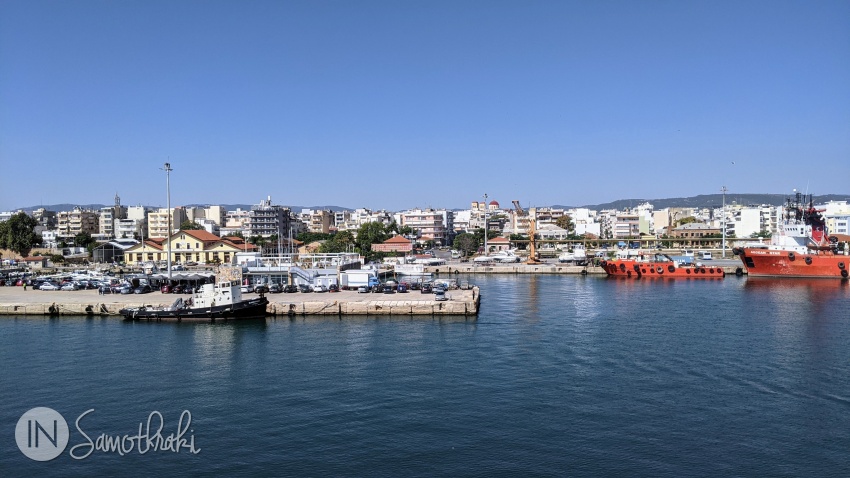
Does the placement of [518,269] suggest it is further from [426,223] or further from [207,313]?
[426,223]

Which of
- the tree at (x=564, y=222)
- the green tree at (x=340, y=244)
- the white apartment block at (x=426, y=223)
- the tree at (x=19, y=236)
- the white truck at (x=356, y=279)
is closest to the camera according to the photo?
the white truck at (x=356, y=279)

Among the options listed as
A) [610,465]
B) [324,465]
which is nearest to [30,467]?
[324,465]

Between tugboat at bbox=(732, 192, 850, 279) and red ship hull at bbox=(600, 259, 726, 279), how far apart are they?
1782 mm

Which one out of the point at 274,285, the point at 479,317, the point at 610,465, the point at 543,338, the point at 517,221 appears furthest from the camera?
the point at 517,221

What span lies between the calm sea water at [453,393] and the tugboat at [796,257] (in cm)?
1427

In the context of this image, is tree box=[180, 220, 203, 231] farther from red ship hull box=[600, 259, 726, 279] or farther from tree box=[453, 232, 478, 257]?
red ship hull box=[600, 259, 726, 279]

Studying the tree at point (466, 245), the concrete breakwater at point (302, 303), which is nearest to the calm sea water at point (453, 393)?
the concrete breakwater at point (302, 303)

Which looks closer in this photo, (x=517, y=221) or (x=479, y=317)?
(x=479, y=317)

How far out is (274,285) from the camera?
24500 mm

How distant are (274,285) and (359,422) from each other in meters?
15.6

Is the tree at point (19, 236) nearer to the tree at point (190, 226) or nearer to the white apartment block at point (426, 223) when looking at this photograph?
the tree at point (190, 226)

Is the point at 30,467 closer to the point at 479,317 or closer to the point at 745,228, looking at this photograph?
the point at 479,317

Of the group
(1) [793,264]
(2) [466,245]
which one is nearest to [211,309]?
(1) [793,264]

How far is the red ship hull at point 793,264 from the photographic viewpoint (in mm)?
31609
